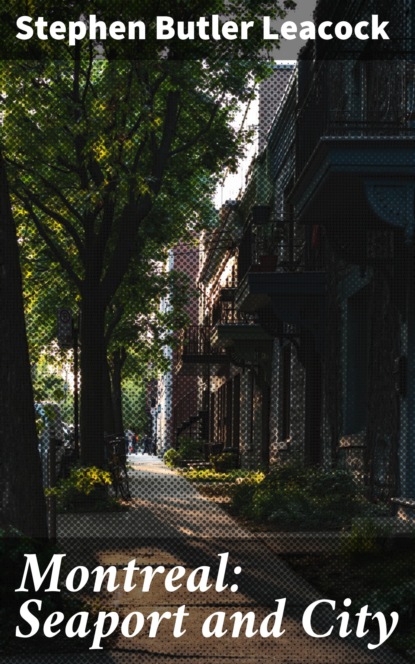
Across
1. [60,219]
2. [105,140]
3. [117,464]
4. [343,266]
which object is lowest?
[117,464]

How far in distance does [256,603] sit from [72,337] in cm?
1194

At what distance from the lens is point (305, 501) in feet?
52.2

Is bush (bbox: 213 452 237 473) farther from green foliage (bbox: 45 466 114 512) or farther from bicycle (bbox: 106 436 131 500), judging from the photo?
green foliage (bbox: 45 466 114 512)

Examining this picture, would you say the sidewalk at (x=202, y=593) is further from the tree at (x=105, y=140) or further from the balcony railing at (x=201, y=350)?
the balcony railing at (x=201, y=350)

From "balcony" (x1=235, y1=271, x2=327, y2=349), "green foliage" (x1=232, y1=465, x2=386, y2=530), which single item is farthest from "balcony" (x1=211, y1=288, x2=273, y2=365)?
"green foliage" (x1=232, y1=465, x2=386, y2=530)

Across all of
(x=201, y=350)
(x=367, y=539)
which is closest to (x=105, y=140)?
(x=367, y=539)

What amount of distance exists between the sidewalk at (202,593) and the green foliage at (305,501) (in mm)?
601

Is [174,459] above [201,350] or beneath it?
beneath

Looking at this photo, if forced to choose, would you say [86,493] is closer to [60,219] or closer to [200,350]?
[60,219]

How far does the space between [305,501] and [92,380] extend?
516cm

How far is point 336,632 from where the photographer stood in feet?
25.1

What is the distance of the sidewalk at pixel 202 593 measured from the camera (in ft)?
23.2

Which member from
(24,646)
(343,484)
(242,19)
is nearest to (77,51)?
(242,19)

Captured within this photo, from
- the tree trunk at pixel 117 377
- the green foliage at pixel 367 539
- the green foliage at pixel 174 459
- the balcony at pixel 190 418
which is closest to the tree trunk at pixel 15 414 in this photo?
the green foliage at pixel 367 539
